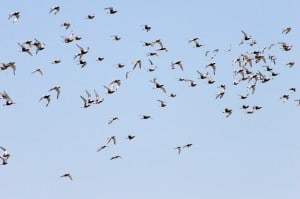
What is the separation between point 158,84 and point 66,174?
66.5 feet

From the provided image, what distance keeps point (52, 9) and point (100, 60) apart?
394 inches

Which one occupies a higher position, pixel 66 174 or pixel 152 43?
pixel 152 43

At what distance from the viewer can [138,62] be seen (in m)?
127

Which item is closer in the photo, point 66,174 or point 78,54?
point 78,54

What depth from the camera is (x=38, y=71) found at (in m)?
122

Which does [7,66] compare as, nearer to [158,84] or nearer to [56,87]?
[56,87]

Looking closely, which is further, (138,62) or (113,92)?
(138,62)

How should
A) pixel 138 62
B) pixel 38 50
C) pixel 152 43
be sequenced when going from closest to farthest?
pixel 38 50
pixel 152 43
pixel 138 62

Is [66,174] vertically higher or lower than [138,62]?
lower

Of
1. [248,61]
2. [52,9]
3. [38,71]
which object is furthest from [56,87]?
[248,61]

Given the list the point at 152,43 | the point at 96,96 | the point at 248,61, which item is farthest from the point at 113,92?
the point at 248,61

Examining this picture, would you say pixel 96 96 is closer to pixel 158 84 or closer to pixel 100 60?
pixel 100 60

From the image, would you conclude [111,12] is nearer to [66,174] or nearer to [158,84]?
[158,84]

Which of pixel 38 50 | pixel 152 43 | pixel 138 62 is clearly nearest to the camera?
pixel 38 50
